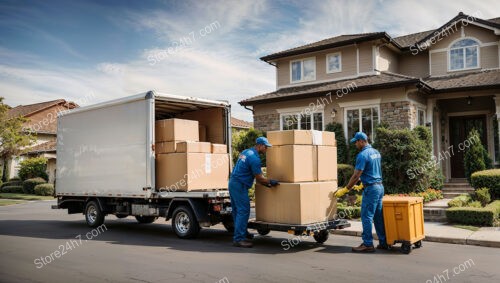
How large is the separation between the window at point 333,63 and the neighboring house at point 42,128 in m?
24.6

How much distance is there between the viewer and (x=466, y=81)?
18.0 metres

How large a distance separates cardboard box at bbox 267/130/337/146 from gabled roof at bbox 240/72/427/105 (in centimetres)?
920

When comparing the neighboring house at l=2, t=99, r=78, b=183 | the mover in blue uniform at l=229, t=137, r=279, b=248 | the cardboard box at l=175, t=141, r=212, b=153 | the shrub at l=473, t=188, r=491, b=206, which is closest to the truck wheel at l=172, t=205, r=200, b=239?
the mover in blue uniform at l=229, t=137, r=279, b=248

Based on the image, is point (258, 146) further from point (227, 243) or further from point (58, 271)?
point (58, 271)

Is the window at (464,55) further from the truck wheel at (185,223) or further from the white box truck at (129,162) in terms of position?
the truck wheel at (185,223)

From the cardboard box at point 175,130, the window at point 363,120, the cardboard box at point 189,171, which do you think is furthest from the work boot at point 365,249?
the window at point 363,120

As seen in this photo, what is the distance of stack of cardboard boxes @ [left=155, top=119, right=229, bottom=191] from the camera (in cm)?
975

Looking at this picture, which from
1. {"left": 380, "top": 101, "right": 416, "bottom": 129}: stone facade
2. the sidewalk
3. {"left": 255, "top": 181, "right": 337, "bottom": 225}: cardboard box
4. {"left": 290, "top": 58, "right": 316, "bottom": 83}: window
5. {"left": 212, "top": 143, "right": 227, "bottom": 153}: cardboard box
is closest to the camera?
{"left": 255, "top": 181, "right": 337, "bottom": 225}: cardboard box

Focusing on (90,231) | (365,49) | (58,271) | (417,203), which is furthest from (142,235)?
(365,49)

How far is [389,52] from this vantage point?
69.6 feet

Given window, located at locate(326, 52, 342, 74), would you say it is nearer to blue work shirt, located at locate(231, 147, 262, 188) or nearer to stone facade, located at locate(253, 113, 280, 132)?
stone facade, located at locate(253, 113, 280, 132)

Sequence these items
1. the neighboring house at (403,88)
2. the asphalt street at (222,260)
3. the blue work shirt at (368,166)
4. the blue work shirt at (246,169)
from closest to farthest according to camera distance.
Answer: the asphalt street at (222,260) < the blue work shirt at (368,166) < the blue work shirt at (246,169) < the neighboring house at (403,88)

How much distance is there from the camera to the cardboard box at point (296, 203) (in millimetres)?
8094

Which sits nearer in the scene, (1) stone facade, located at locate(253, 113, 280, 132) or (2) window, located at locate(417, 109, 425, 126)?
(2) window, located at locate(417, 109, 425, 126)
